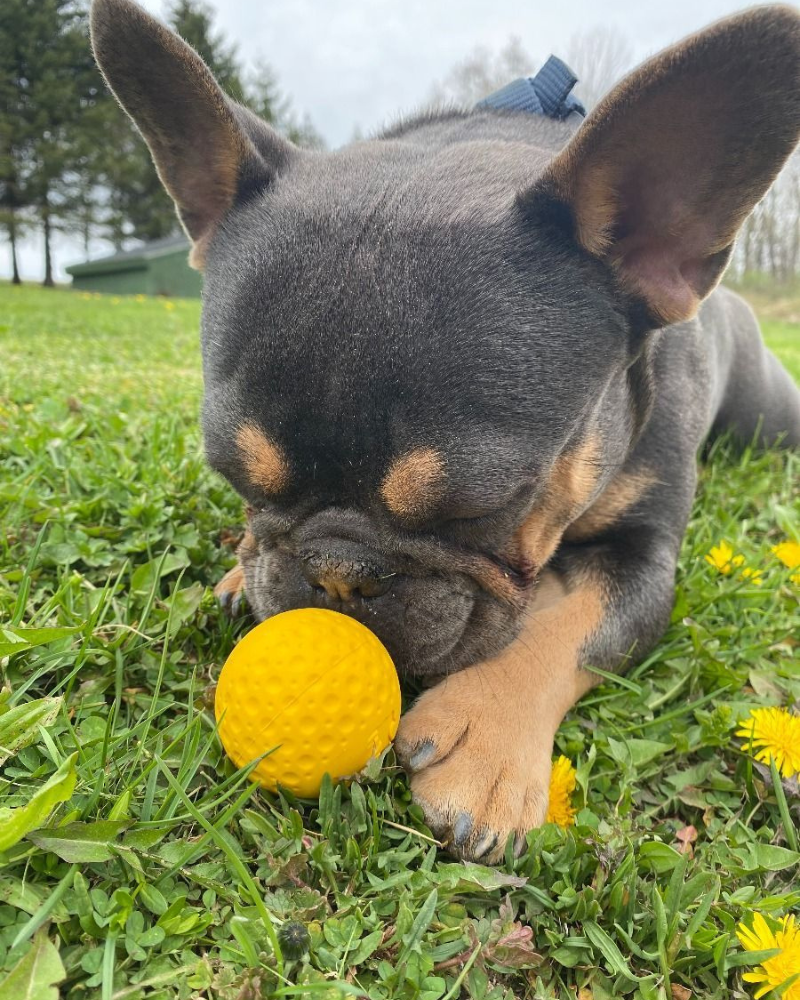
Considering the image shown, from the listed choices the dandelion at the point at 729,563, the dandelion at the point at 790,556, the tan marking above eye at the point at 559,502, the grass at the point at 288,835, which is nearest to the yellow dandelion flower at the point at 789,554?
the dandelion at the point at 790,556

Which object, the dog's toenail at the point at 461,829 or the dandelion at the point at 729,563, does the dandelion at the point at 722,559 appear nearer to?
the dandelion at the point at 729,563

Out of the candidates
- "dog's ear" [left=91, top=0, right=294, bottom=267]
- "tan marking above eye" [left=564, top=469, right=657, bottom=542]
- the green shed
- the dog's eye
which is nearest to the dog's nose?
the dog's eye

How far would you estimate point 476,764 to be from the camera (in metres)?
2.25

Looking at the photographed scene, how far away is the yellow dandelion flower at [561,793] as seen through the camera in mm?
2268

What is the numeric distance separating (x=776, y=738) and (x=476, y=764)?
1.00 metres

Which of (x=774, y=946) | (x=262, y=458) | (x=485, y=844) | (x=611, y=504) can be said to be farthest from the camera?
(x=611, y=504)

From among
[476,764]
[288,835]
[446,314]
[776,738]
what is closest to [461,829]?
[476,764]

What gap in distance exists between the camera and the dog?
2.28 meters

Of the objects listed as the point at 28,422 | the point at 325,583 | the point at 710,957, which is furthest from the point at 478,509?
the point at 28,422

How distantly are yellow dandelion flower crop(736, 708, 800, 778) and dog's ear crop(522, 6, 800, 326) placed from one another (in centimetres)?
146

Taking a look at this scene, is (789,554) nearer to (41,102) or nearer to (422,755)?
(422,755)

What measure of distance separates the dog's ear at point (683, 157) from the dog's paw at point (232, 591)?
1.77 m

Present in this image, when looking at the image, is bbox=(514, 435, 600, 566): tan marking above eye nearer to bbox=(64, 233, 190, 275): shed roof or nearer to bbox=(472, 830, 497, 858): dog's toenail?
bbox=(472, 830, 497, 858): dog's toenail

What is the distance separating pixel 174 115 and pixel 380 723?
244 cm
